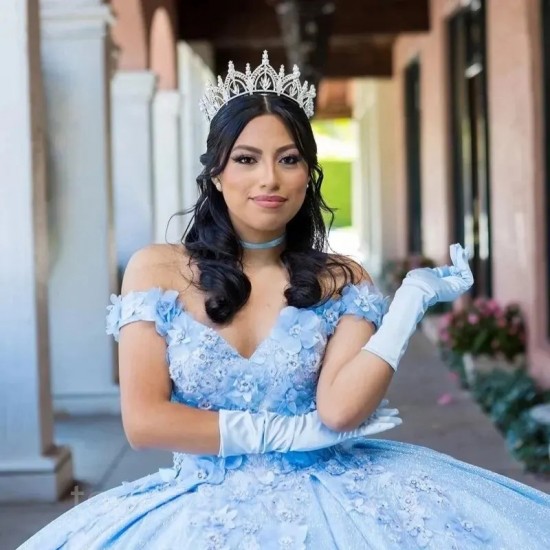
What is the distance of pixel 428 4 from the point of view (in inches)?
410

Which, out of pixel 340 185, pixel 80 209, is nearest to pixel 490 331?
pixel 80 209

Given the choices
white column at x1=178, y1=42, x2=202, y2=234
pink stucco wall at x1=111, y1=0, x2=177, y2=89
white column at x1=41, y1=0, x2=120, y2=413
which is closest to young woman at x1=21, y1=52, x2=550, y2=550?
white column at x1=41, y1=0, x2=120, y2=413

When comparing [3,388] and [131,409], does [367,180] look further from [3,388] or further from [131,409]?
[131,409]

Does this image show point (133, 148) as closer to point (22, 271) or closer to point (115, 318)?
point (22, 271)

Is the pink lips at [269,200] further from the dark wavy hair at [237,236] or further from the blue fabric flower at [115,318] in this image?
the blue fabric flower at [115,318]

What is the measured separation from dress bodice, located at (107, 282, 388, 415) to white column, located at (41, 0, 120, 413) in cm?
361

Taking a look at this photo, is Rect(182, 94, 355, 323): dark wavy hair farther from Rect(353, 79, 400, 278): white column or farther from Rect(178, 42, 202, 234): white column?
Rect(353, 79, 400, 278): white column

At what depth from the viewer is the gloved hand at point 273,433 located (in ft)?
5.89

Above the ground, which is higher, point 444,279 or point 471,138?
point 471,138

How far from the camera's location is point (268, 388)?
1.86m

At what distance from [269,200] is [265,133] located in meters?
0.13

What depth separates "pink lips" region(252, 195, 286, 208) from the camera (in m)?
1.88

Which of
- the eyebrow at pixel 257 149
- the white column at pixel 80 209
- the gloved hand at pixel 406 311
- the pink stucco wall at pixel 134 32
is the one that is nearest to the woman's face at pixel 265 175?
the eyebrow at pixel 257 149

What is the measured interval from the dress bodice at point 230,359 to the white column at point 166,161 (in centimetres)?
767
